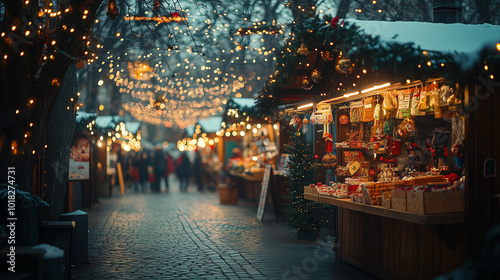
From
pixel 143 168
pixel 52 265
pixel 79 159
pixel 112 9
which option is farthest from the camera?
pixel 143 168

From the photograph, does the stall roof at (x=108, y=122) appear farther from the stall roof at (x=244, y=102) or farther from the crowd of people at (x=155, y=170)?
the crowd of people at (x=155, y=170)

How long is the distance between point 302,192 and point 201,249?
2.62 meters

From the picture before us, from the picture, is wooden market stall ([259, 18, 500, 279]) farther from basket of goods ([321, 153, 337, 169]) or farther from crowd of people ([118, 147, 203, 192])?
crowd of people ([118, 147, 203, 192])

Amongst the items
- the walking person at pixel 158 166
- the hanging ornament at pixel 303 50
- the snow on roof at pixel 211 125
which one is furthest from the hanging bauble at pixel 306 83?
the walking person at pixel 158 166

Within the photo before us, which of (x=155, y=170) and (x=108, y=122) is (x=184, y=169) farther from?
(x=108, y=122)

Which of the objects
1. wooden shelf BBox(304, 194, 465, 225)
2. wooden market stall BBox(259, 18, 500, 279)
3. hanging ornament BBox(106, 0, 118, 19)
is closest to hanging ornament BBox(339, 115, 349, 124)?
wooden market stall BBox(259, 18, 500, 279)

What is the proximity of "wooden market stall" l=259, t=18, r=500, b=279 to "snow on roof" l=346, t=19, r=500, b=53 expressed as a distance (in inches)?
0.7

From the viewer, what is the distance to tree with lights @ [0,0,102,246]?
24.6ft

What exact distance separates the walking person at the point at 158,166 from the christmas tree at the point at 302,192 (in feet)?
57.8

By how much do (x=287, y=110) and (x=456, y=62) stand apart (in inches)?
256

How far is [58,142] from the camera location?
33.3 ft

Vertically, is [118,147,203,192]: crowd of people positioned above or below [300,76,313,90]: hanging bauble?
below

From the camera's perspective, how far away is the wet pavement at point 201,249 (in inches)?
373

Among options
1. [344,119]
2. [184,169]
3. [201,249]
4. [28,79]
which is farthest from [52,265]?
[184,169]
